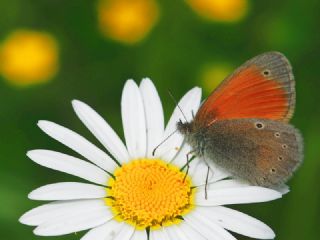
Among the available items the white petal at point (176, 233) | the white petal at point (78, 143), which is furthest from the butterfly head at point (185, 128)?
the white petal at point (176, 233)

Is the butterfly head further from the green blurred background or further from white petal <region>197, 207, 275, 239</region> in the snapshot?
the green blurred background

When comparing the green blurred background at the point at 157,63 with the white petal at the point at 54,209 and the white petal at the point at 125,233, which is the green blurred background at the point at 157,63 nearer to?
the white petal at the point at 54,209

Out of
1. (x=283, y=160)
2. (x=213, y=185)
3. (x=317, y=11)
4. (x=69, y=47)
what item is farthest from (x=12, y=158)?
(x=317, y=11)

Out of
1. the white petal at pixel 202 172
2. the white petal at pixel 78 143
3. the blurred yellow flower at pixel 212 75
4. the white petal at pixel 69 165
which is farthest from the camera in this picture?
the blurred yellow flower at pixel 212 75

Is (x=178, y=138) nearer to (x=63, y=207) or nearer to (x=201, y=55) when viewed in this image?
A: (x=63, y=207)

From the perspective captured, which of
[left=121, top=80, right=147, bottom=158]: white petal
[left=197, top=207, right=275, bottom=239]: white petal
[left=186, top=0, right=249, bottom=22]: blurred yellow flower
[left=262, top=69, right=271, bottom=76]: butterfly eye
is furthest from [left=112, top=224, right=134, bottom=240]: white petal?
[left=186, top=0, right=249, bottom=22]: blurred yellow flower

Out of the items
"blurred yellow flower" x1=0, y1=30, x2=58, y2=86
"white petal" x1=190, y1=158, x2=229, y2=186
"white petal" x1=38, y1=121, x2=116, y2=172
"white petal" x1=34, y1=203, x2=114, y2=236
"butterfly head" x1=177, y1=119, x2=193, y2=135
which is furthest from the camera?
"blurred yellow flower" x1=0, y1=30, x2=58, y2=86
